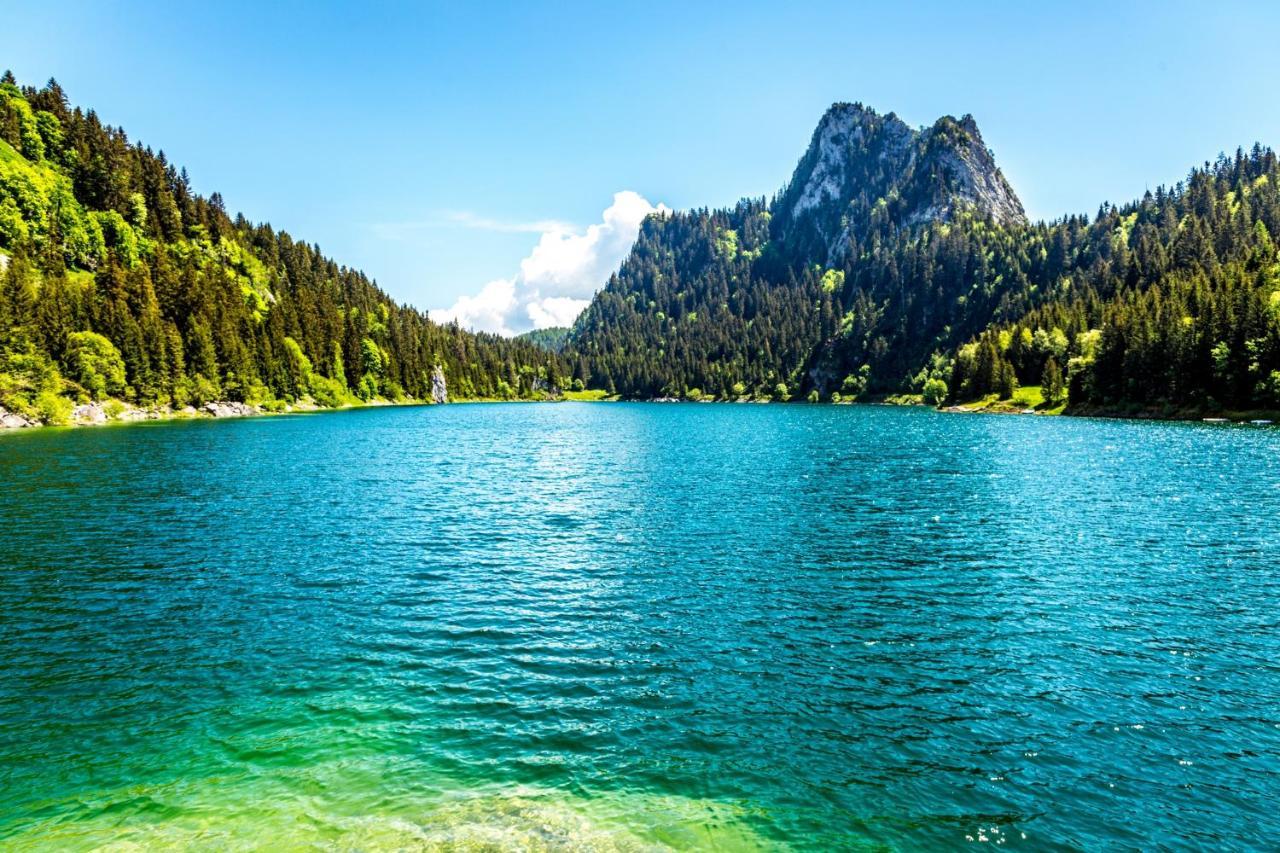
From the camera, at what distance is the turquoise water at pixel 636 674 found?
43.3 feet

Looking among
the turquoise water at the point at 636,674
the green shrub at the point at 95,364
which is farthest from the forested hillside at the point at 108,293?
the turquoise water at the point at 636,674

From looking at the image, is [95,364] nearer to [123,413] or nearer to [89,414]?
[123,413]

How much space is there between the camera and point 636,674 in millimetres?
19750

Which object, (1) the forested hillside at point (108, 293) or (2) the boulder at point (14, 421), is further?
(1) the forested hillside at point (108, 293)

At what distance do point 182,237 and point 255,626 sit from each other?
713 ft

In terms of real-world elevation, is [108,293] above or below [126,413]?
above

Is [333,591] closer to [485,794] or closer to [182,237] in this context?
[485,794]

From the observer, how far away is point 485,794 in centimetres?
1385

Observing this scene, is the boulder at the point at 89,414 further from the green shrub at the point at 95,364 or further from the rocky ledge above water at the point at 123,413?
the green shrub at the point at 95,364

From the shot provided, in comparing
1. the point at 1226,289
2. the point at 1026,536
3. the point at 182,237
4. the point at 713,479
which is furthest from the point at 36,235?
the point at 1226,289

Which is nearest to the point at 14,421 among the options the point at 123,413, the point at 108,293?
the point at 123,413

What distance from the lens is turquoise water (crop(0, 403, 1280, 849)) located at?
13195 millimetres

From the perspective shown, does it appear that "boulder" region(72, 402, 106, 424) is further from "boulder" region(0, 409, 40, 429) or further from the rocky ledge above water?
"boulder" region(0, 409, 40, 429)

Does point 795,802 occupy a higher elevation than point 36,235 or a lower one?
lower
